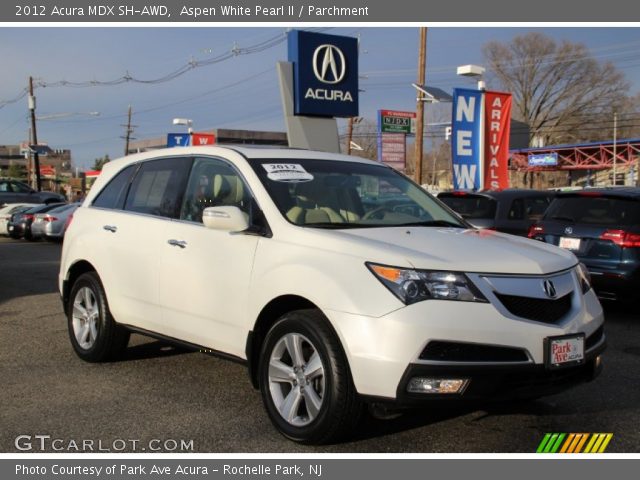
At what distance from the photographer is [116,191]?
20.6 feet

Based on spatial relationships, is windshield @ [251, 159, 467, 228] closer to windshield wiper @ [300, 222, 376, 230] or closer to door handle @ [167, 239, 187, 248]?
windshield wiper @ [300, 222, 376, 230]

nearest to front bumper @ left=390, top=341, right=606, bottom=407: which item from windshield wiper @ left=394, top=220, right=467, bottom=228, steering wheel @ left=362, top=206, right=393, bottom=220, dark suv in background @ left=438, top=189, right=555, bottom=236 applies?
windshield wiper @ left=394, top=220, right=467, bottom=228

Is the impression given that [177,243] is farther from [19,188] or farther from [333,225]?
[19,188]

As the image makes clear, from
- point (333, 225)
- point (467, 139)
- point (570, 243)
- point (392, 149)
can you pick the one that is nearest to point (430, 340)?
point (333, 225)

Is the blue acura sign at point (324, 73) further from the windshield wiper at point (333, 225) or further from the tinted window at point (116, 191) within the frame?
the windshield wiper at point (333, 225)

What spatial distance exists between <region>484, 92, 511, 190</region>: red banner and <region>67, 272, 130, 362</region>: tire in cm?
1240

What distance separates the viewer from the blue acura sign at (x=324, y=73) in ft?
42.2

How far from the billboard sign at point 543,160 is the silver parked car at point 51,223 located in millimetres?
52765

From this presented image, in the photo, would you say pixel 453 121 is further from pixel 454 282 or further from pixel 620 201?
pixel 454 282

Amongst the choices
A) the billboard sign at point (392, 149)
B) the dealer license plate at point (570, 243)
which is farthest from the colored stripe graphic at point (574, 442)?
the billboard sign at point (392, 149)

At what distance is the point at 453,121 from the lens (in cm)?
1662

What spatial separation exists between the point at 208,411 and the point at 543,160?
6642 cm

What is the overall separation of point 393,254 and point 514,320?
2.39ft
